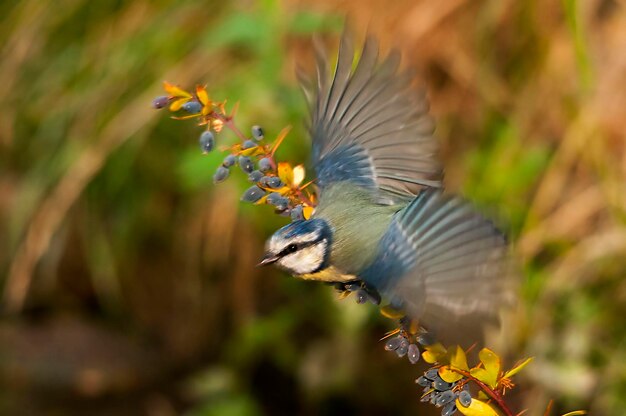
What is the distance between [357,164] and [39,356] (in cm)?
198

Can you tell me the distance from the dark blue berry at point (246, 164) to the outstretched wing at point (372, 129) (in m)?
0.15

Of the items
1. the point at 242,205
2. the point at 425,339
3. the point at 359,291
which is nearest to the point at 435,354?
the point at 425,339

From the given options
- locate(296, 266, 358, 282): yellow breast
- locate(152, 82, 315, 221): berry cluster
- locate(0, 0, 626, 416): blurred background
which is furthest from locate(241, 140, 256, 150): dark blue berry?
locate(0, 0, 626, 416): blurred background

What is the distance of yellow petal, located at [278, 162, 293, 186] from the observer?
2.46 feet

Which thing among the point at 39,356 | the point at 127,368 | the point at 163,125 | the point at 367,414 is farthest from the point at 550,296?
the point at 39,356

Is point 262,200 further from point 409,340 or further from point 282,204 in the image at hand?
point 409,340

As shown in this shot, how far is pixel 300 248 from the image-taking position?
0.77 meters

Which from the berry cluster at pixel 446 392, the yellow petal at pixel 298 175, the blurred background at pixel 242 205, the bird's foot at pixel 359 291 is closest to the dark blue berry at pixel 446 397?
the berry cluster at pixel 446 392

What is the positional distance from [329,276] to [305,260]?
28 mm

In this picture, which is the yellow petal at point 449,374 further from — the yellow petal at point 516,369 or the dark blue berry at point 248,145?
the dark blue berry at point 248,145

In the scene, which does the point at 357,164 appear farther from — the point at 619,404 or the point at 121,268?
the point at 121,268

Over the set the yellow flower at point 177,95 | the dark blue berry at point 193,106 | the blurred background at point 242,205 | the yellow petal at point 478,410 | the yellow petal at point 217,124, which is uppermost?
the yellow flower at point 177,95

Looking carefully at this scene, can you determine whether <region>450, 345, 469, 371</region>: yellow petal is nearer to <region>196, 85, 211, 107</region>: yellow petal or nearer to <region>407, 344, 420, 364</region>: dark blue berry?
<region>407, 344, 420, 364</region>: dark blue berry

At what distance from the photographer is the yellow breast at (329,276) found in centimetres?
79
